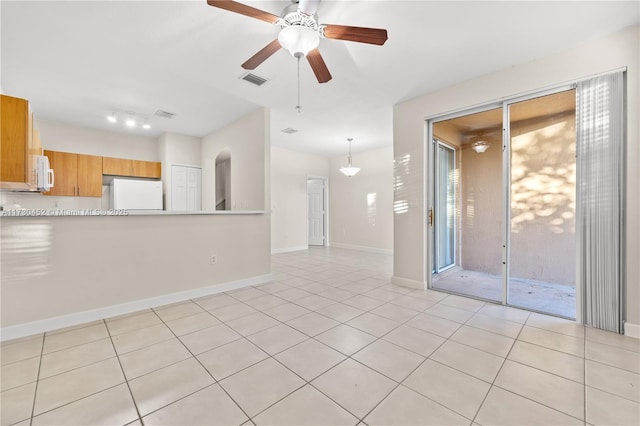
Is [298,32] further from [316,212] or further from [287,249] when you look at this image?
[316,212]

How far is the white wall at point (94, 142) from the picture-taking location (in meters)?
4.39

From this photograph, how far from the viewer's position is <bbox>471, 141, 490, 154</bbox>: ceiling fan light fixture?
373cm

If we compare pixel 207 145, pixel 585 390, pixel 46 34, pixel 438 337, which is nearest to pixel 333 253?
pixel 207 145

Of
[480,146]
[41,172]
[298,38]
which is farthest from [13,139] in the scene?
[480,146]

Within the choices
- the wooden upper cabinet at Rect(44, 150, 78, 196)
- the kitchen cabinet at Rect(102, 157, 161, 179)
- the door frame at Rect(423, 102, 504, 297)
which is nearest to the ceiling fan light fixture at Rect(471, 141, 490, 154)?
the door frame at Rect(423, 102, 504, 297)

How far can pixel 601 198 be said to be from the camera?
7.76ft

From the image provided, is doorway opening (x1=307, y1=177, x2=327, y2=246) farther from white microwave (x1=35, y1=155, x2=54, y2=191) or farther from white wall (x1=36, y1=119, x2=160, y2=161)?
white microwave (x1=35, y1=155, x2=54, y2=191)

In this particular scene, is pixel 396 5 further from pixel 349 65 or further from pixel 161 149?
pixel 161 149

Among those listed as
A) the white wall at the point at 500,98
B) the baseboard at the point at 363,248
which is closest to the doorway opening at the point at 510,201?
the white wall at the point at 500,98

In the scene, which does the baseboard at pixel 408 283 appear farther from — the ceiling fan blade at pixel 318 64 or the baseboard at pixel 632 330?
the ceiling fan blade at pixel 318 64

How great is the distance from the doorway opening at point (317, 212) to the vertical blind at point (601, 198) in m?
5.88

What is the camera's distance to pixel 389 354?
194 cm

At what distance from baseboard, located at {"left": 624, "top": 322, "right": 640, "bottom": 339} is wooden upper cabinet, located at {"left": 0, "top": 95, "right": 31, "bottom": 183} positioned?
5.58 m

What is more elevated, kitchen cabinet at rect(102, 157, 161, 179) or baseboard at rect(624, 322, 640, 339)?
kitchen cabinet at rect(102, 157, 161, 179)
